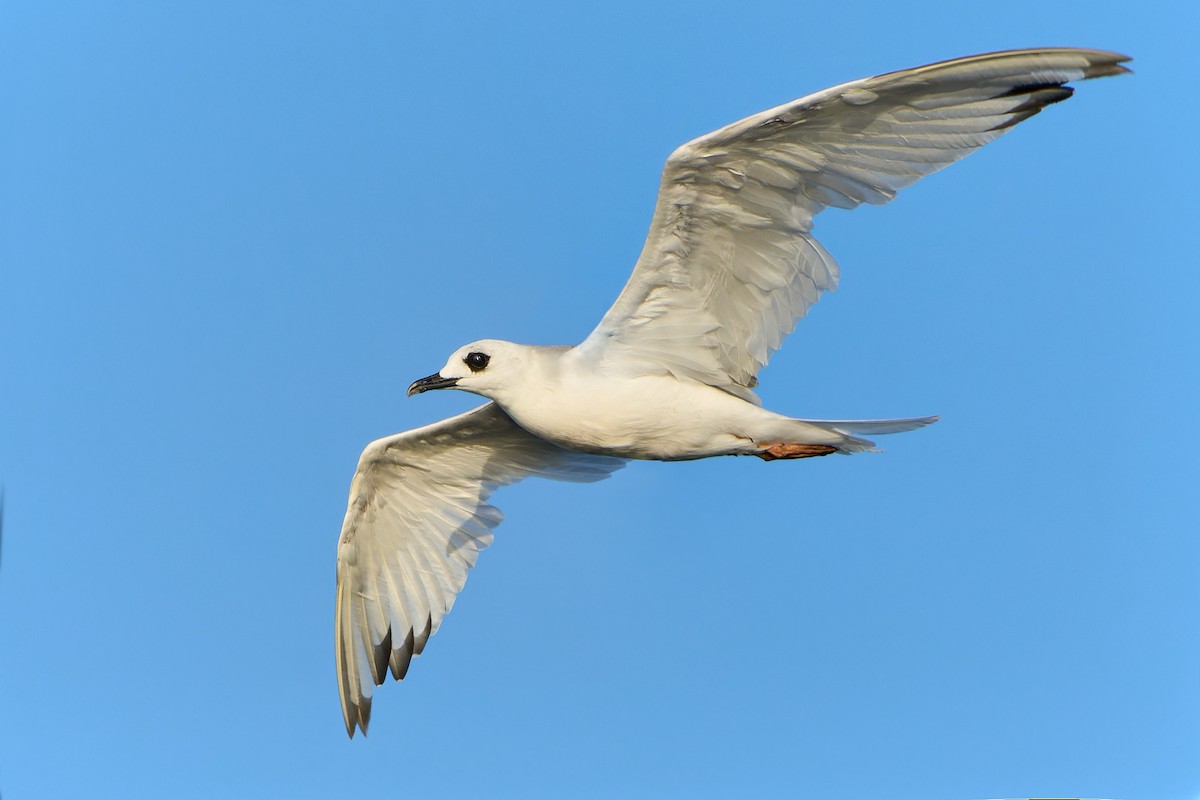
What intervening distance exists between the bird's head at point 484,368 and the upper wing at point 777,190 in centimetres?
55

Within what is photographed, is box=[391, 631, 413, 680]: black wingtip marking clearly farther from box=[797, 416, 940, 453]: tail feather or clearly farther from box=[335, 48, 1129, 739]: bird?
box=[797, 416, 940, 453]: tail feather

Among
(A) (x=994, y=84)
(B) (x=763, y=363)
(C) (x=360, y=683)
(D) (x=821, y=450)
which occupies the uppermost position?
(A) (x=994, y=84)

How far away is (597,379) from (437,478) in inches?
111

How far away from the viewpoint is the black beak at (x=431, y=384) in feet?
30.3

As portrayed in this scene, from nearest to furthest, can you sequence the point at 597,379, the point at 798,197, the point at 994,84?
the point at 994,84 < the point at 798,197 < the point at 597,379

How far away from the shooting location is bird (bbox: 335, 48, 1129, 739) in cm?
781

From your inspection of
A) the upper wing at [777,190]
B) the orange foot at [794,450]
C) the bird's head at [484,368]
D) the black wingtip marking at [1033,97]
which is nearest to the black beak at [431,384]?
the bird's head at [484,368]

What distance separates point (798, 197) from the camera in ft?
27.6

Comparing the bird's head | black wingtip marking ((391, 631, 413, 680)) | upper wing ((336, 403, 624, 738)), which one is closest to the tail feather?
the bird's head

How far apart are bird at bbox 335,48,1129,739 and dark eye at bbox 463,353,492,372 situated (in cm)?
1

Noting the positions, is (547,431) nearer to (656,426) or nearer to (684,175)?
(656,426)

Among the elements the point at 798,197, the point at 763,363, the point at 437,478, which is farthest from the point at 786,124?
the point at 437,478

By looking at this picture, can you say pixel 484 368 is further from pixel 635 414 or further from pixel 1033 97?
pixel 1033 97

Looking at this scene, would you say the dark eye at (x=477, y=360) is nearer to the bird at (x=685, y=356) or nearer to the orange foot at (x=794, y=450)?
the bird at (x=685, y=356)
